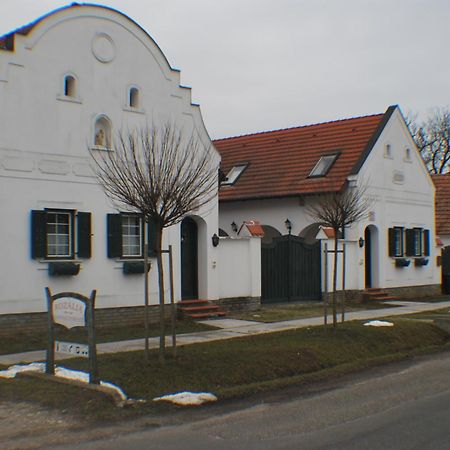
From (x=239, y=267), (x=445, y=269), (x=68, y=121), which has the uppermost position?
(x=68, y=121)

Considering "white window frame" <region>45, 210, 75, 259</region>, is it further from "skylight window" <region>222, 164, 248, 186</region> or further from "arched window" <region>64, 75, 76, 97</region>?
"skylight window" <region>222, 164, 248, 186</region>

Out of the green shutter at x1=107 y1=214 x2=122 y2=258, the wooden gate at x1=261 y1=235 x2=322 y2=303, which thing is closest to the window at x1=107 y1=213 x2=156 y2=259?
the green shutter at x1=107 y1=214 x2=122 y2=258

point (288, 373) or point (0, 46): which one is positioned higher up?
point (0, 46)

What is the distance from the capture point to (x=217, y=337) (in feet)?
48.5

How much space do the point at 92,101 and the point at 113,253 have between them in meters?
3.62

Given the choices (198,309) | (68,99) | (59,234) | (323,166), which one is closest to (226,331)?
(198,309)

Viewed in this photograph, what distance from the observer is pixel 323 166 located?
25344 mm

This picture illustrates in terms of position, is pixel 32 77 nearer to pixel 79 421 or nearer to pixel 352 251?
pixel 79 421

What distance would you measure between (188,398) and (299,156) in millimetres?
18721

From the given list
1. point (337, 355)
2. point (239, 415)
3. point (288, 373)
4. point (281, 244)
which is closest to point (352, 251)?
point (281, 244)

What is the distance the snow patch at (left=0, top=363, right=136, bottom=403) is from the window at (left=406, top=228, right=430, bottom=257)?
61.2 ft

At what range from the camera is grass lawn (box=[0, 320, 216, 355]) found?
45.3 ft

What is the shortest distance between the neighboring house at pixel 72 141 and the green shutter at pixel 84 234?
0.02 meters

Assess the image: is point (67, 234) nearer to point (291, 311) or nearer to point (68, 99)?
point (68, 99)
